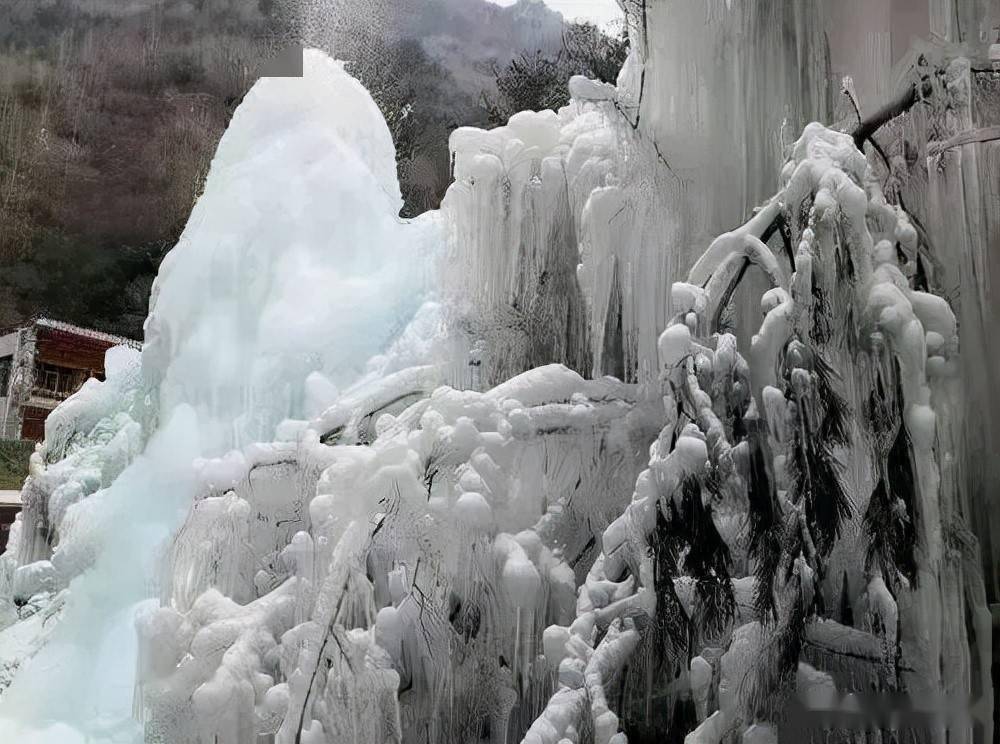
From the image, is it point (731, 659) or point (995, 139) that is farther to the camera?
→ point (995, 139)

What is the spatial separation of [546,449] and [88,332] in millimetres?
1563

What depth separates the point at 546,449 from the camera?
1688 millimetres

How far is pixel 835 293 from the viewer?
1434 millimetres

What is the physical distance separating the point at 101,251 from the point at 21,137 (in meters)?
0.40

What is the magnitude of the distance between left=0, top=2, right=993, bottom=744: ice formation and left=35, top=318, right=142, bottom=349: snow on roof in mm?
66

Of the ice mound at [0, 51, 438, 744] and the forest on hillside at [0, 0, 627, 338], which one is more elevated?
the forest on hillside at [0, 0, 627, 338]

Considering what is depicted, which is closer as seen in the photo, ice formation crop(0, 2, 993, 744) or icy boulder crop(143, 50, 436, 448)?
ice formation crop(0, 2, 993, 744)

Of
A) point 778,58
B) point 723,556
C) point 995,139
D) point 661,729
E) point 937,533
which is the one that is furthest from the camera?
point 778,58

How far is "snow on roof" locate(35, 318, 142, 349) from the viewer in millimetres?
2465

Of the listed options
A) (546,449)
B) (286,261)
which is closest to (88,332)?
(286,261)

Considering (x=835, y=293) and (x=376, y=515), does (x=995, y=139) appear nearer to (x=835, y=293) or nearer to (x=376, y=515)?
(x=835, y=293)

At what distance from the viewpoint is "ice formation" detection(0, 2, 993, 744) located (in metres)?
1.39

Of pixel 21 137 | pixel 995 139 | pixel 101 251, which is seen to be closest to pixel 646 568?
pixel 995 139

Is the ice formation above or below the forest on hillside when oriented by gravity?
below
